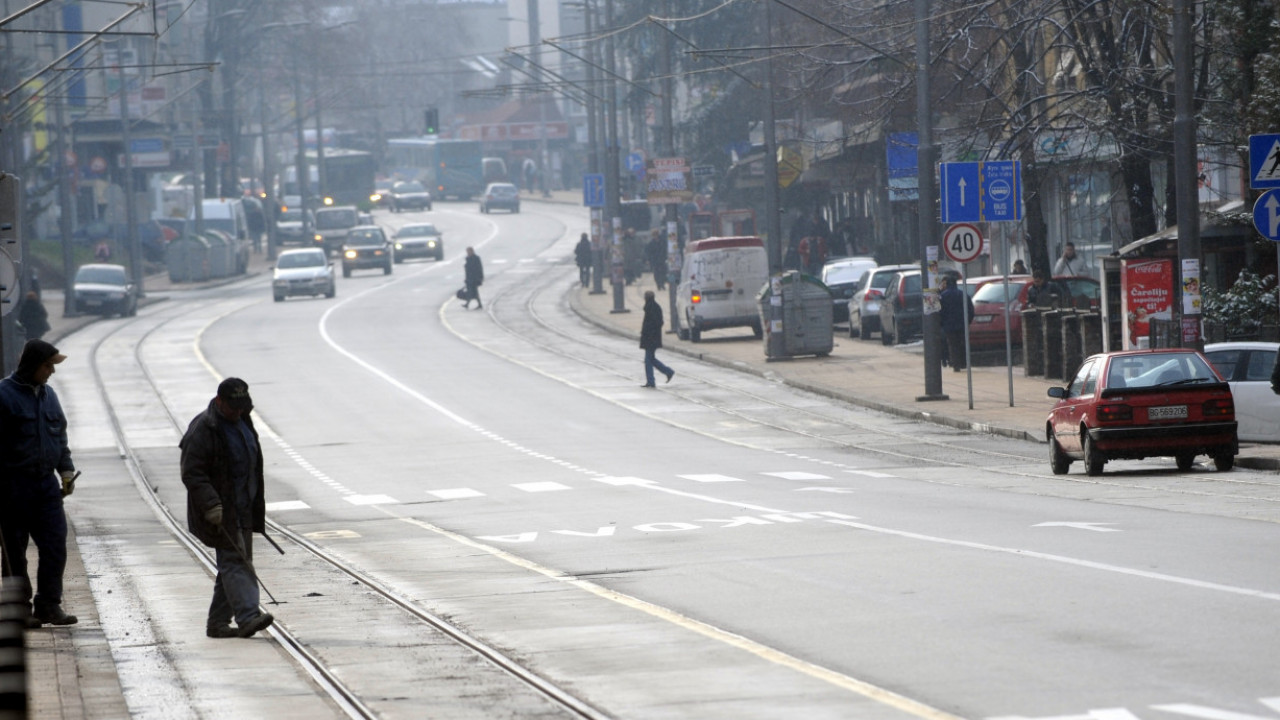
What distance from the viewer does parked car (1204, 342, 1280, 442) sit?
21.8 metres

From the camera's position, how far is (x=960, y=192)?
2839 cm

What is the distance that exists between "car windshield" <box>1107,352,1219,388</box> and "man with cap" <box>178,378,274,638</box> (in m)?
11.2

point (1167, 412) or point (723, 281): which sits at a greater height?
point (723, 281)

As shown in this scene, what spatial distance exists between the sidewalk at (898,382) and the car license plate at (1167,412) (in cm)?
125

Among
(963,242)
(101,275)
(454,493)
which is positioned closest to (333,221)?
(101,275)

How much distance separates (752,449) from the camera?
25578 mm

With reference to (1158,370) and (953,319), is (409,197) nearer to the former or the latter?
(953,319)

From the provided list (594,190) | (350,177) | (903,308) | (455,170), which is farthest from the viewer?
(455,170)

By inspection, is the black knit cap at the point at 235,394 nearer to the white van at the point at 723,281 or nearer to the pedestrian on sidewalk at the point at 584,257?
the white van at the point at 723,281

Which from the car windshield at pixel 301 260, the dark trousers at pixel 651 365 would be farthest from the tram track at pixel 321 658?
the car windshield at pixel 301 260

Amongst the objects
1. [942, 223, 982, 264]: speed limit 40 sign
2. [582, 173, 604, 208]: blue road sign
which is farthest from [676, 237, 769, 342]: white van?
[582, 173, 604, 208]: blue road sign

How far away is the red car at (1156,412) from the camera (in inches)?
770

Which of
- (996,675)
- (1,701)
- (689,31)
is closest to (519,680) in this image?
(996,675)

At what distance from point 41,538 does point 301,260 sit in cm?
5291
